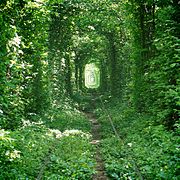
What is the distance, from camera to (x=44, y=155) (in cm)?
1144

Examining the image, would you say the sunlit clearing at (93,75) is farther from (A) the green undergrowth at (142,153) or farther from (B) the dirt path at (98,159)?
(A) the green undergrowth at (142,153)

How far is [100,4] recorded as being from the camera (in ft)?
79.8

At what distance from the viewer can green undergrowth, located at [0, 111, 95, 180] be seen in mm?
8930

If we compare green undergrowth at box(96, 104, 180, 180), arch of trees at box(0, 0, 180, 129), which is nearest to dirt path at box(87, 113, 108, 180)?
green undergrowth at box(96, 104, 180, 180)

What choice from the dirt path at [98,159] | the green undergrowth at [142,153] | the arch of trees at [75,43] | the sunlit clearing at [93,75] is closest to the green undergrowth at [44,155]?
the dirt path at [98,159]

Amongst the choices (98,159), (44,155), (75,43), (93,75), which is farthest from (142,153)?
(93,75)

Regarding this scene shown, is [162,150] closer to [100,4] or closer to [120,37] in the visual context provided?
[100,4]

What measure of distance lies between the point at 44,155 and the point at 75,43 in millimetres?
24782

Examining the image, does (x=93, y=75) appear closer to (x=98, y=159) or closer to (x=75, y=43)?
(x=75, y=43)

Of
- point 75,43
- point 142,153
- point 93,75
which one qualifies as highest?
point 75,43

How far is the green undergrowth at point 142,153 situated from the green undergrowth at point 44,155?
2.75ft

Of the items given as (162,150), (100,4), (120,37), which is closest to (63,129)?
(162,150)

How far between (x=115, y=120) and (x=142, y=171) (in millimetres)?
10397

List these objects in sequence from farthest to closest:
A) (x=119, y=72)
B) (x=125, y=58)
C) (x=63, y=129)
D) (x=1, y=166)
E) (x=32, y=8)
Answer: (x=119, y=72) < (x=125, y=58) < (x=63, y=129) < (x=32, y=8) < (x=1, y=166)
